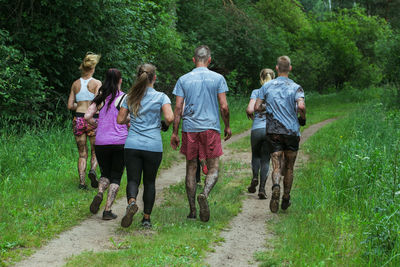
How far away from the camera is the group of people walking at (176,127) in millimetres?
5762

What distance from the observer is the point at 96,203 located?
6.33m

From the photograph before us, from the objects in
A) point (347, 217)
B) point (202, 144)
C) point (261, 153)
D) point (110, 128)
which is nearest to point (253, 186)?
point (261, 153)

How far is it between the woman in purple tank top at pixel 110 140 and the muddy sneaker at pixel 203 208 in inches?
42.4

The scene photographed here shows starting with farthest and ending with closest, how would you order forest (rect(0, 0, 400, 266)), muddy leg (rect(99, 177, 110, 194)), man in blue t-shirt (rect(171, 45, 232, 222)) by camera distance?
muddy leg (rect(99, 177, 110, 194)) < man in blue t-shirt (rect(171, 45, 232, 222)) < forest (rect(0, 0, 400, 266))

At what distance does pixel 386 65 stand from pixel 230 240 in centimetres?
1707

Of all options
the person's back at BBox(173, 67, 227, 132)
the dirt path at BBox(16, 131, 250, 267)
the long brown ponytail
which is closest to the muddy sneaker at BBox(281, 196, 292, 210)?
the person's back at BBox(173, 67, 227, 132)

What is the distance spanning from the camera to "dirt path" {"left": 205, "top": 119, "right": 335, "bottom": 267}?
4.91m

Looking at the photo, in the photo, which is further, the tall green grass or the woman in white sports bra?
the woman in white sports bra

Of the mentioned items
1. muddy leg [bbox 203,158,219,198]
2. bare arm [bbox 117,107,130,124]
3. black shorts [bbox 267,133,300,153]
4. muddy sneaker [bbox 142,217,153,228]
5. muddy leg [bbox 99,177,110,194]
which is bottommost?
muddy sneaker [bbox 142,217,153,228]

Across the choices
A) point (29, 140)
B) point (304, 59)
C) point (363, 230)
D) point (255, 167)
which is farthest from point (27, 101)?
point (304, 59)

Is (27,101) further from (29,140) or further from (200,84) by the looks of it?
(200,84)

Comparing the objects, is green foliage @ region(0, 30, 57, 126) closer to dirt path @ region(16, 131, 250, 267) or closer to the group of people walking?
the group of people walking

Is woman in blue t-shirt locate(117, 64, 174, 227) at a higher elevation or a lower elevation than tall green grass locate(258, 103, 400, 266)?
higher

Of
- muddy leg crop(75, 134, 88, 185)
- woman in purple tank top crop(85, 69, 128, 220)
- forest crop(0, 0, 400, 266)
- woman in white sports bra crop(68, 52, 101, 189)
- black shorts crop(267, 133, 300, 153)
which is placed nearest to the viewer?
forest crop(0, 0, 400, 266)
